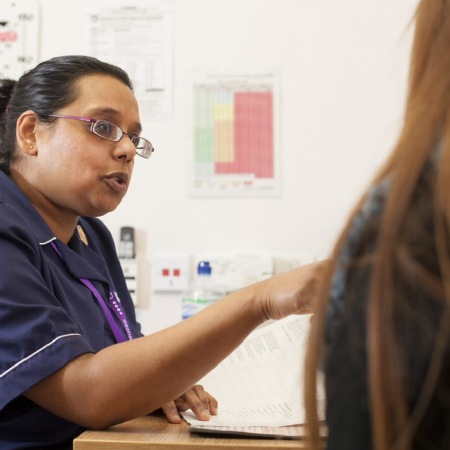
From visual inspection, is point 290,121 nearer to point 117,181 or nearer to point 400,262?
point 117,181

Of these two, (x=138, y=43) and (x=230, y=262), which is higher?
(x=138, y=43)

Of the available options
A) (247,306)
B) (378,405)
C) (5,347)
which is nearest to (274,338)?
(247,306)

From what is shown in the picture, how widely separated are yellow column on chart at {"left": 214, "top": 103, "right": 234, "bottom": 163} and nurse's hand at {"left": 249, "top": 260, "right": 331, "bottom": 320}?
1.34 meters

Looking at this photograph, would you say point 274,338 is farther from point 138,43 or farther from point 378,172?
point 138,43

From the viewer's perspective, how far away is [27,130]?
1.25 m

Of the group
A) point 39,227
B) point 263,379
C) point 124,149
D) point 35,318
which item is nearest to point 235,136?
point 124,149

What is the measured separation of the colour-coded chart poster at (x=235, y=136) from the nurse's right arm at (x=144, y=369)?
1.25 meters

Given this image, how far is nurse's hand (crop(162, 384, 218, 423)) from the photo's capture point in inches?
37.9

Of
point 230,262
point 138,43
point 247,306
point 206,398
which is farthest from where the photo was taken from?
point 138,43

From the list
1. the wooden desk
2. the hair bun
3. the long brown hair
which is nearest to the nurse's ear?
the hair bun

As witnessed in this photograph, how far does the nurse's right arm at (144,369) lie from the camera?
2.83ft

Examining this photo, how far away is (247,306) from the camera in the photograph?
2.75 feet

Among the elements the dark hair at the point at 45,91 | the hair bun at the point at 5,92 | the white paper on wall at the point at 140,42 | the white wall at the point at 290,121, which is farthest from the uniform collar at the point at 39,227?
the white paper on wall at the point at 140,42

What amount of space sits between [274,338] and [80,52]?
1.54 m
